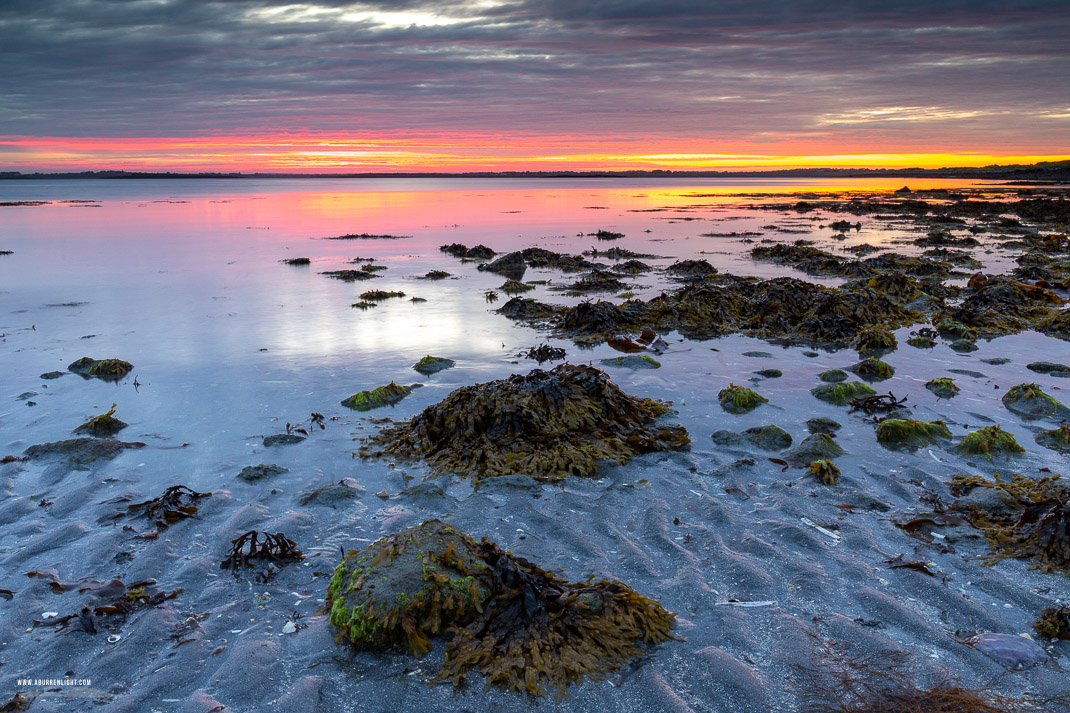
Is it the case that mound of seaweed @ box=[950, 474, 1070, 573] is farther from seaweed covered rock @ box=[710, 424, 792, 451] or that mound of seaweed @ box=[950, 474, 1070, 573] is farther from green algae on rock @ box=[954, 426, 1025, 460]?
seaweed covered rock @ box=[710, 424, 792, 451]

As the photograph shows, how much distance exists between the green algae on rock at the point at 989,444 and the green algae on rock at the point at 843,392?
5.60 feet

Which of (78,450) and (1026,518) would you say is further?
(78,450)

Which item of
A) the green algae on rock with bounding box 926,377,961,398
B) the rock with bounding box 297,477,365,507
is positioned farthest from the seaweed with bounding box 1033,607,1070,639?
the rock with bounding box 297,477,365,507

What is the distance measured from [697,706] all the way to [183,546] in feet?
13.7

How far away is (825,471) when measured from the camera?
605cm

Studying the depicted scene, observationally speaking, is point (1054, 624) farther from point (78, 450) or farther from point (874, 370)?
point (78, 450)

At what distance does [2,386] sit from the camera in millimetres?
9266

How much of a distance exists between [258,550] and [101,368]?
23.3 ft

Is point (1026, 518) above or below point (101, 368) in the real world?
above

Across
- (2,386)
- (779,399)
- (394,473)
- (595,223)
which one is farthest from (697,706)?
(595,223)

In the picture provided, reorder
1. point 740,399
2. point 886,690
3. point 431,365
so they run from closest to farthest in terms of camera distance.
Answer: point 886,690, point 740,399, point 431,365

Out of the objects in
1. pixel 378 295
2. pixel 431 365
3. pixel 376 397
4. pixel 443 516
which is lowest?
pixel 378 295

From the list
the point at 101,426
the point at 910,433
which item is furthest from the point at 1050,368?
the point at 101,426

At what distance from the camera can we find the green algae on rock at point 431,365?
1042cm
